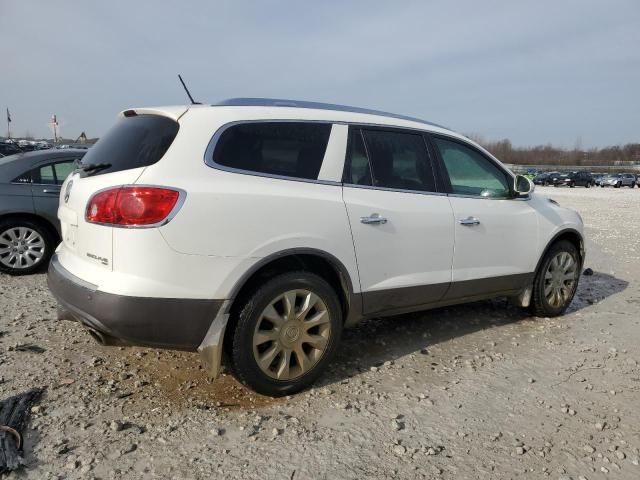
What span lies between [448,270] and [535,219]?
4.09 feet

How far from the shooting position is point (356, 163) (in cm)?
344

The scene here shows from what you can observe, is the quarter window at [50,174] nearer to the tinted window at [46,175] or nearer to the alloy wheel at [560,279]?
the tinted window at [46,175]

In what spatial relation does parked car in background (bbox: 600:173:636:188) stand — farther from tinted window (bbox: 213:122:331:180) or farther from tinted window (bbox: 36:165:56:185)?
tinted window (bbox: 213:122:331:180)

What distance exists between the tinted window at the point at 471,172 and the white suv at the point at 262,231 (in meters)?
0.03

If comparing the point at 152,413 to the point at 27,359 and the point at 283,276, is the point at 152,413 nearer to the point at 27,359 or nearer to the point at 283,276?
the point at 283,276

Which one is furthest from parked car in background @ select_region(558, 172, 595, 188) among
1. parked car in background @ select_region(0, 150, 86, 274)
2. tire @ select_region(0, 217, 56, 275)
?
tire @ select_region(0, 217, 56, 275)

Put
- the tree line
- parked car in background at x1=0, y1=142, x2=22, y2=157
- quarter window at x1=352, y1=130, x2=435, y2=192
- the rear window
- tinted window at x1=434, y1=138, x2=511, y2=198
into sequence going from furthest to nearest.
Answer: the tree line
parked car in background at x1=0, y1=142, x2=22, y2=157
tinted window at x1=434, y1=138, x2=511, y2=198
quarter window at x1=352, y1=130, x2=435, y2=192
the rear window

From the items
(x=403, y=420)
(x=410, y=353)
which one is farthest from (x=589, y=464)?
(x=410, y=353)

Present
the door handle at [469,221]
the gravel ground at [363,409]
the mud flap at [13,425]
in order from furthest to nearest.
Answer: the door handle at [469,221] < the gravel ground at [363,409] < the mud flap at [13,425]

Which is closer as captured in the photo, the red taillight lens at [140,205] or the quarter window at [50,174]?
the red taillight lens at [140,205]

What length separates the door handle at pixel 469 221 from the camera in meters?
3.91

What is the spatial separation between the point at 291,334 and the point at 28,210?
14.6 ft

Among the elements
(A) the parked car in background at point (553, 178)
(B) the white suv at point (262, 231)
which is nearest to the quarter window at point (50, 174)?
(B) the white suv at point (262, 231)

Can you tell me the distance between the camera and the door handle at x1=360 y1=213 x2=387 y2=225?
3.32 metres
